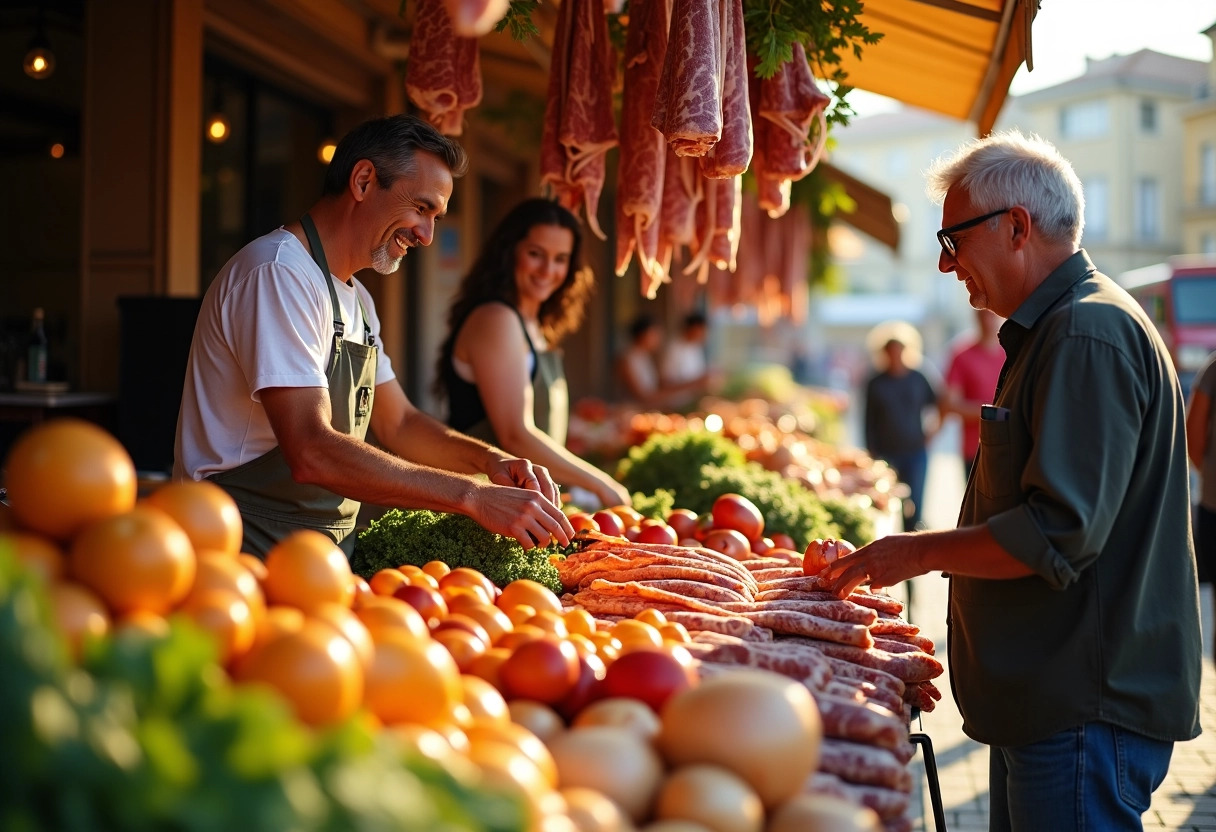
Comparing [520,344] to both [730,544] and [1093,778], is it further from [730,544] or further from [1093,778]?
[1093,778]

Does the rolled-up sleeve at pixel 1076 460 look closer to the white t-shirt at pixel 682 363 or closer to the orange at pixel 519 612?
the orange at pixel 519 612

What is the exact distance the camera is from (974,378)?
322 inches

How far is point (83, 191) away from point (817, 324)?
5063 centimetres

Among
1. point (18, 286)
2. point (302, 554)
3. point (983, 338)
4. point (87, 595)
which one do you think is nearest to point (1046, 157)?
point (302, 554)

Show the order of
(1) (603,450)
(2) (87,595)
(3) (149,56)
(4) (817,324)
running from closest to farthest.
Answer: (2) (87,595) < (3) (149,56) < (1) (603,450) < (4) (817,324)

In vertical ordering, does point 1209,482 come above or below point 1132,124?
below

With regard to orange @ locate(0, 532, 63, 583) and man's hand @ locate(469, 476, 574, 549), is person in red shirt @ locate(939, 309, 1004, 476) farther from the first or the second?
orange @ locate(0, 532, 63, 583)

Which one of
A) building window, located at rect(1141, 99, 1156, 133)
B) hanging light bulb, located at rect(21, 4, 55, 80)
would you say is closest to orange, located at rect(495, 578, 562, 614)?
hanging light bulb, located at rect(21, 4, 55, 80)

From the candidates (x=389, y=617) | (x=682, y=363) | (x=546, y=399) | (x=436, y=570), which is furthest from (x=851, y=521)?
(x=682, y=363)

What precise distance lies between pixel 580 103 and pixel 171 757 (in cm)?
334

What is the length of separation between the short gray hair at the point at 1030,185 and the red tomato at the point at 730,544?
1420 millimetres

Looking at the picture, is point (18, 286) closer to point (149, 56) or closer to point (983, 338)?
point (149, 56)

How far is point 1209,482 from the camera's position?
5.87 metres

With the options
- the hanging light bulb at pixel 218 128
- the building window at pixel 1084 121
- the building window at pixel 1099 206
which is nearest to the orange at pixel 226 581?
the hanging light bulb at pixel 218 128
